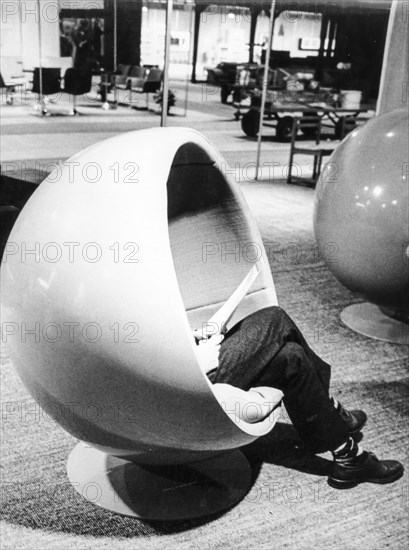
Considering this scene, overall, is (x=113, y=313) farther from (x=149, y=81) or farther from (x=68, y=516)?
(x=149, y=81)

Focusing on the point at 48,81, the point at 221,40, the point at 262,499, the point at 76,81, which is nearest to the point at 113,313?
the point at 262,499

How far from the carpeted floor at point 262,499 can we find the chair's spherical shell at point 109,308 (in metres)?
0.33

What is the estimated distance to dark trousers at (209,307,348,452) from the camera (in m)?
1.97

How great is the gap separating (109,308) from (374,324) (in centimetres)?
219

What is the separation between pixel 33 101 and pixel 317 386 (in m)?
9.85

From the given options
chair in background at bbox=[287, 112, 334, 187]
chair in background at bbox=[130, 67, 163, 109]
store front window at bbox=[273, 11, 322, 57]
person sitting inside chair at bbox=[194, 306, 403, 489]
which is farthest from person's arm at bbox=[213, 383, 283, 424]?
store front window at bbox=[273, 11, 322, 57]

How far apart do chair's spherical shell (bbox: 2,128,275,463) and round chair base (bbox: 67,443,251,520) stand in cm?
33

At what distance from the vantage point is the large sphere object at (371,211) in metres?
2.88

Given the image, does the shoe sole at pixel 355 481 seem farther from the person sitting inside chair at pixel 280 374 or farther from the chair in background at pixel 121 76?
the chair in background at pixel 121 76

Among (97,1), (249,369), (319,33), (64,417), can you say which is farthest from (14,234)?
(319,33)

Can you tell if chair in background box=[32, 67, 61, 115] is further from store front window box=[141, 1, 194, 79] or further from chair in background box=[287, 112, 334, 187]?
chair in background box=[287, 112, 334, 187]

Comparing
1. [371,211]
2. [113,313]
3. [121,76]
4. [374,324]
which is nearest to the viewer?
[113,313]

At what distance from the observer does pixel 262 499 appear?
6.74ft

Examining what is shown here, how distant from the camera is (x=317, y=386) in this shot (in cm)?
198
